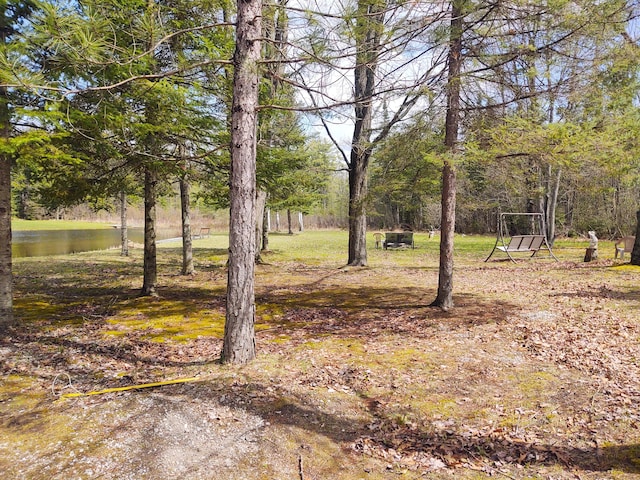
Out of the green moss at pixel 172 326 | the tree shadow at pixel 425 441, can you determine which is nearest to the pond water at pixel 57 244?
the green moss at pixel 172 326

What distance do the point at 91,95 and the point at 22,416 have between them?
4.34 m

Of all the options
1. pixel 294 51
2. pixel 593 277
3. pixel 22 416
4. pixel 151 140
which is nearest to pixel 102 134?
pixel 151 140

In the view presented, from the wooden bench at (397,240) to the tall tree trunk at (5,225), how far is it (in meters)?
15.7

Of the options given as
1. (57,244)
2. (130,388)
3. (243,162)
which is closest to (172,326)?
(130,388)

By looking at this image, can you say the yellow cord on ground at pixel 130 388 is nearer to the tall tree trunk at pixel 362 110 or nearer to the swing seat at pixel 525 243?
the tall tree trunk at pixel 362 110

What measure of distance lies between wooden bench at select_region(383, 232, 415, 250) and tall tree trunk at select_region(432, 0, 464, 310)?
41.5 ft

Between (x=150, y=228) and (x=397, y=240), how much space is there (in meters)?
13.8

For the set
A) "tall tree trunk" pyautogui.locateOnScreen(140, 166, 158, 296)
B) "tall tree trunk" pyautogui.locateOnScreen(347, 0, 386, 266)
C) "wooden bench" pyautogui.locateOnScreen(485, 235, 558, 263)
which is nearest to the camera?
"tall tree trunk" pyautogui.locateOnScreen(347, 0, 386, 266)

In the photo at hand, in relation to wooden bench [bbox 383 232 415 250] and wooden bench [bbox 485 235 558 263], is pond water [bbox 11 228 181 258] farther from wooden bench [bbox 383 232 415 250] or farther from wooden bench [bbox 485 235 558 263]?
wooden bench [bbox 485 235 558 263]

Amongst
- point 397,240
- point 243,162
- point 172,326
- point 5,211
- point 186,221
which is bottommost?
point 172,326

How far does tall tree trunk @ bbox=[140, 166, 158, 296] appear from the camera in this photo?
7.55 meters

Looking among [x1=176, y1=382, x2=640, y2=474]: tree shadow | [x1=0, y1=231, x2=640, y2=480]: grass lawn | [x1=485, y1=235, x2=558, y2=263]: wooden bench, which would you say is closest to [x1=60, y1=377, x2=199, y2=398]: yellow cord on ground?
[x1=0, y1=231, x2=640, y2=480]: grass lawn

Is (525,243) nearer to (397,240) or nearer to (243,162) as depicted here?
(397,240)

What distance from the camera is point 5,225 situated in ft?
17.4
